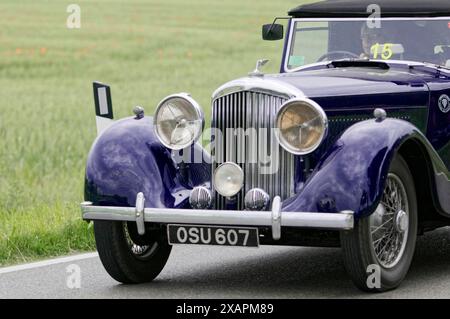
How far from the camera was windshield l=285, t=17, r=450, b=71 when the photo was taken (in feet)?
28.3

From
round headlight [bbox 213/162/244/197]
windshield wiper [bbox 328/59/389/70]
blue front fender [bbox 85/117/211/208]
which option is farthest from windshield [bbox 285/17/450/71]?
round headlight [bbox 213/162/244/197]

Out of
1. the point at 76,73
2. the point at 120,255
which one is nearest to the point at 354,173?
the point at 120,255

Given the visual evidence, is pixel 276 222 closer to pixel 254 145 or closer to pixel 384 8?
pixel 254 145

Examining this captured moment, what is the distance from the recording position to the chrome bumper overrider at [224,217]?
22.1ft

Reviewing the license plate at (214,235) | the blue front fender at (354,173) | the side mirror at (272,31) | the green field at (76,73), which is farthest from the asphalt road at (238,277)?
the side mirror at (272,31)

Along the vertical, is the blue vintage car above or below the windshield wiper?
below

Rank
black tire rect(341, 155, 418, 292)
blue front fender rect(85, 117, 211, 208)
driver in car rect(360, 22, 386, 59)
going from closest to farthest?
1. black tire rect(341, 155, 418, 292)
2. blue front fender rect(85, 117, 211, 208)
3. driver in car rect(360, 22, 386, 59)

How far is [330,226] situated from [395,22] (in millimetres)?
2577

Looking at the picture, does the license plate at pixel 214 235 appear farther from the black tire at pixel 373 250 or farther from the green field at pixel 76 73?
the green field at pixel 76 73

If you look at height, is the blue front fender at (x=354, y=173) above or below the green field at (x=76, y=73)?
above

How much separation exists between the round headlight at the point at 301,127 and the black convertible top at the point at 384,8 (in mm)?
1927

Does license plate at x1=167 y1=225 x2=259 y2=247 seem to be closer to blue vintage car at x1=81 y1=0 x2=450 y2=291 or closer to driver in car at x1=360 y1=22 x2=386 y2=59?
blue vintage car at x1=81 y1=0 x2=450 y2=291

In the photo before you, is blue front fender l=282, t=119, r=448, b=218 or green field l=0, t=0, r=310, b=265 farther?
green field l=0, t=0, r=310, b=265

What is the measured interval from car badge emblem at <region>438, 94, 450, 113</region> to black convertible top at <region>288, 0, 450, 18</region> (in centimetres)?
84
